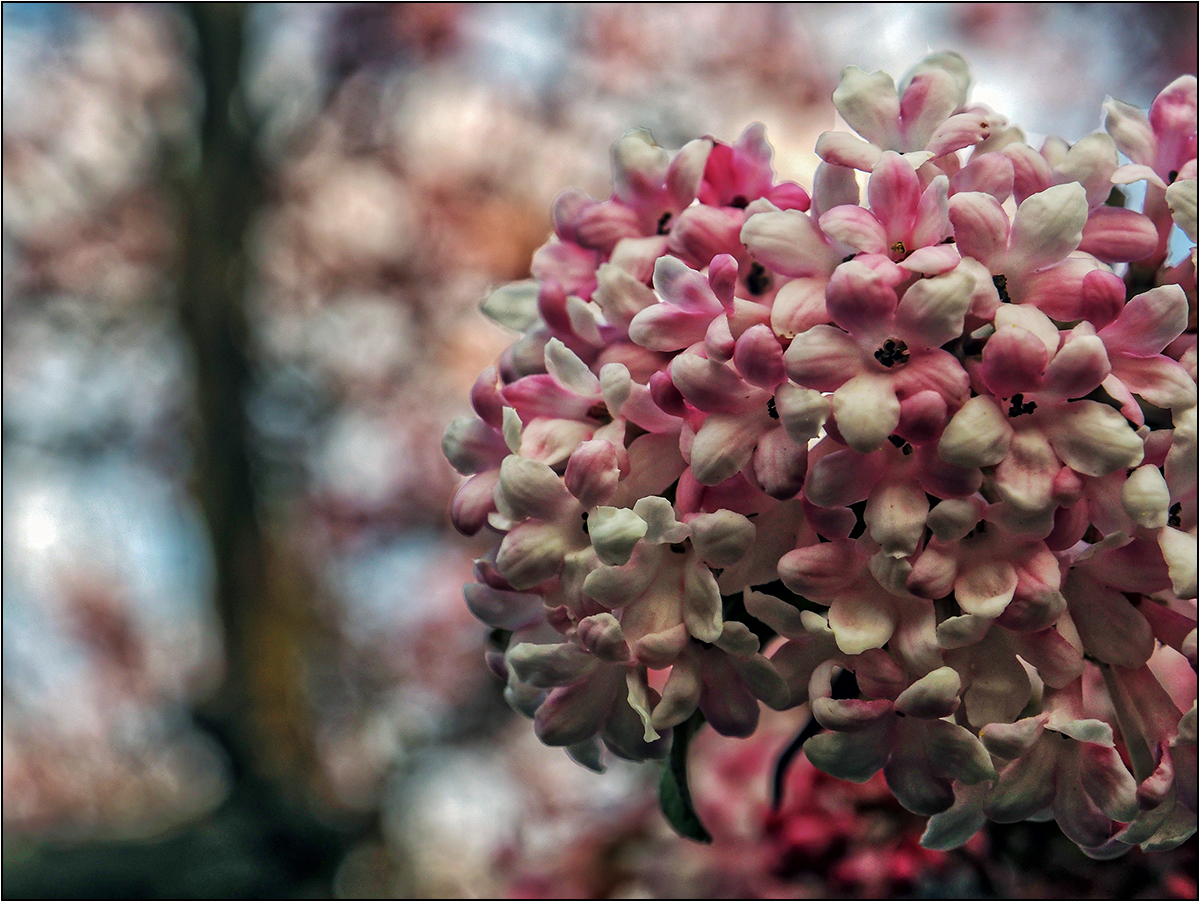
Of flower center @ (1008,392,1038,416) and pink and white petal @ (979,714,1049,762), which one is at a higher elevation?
flower center @ (1008,392,1038,416)

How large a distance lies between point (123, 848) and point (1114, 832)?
1591mm

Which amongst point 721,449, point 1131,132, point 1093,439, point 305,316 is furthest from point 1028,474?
point 305,316

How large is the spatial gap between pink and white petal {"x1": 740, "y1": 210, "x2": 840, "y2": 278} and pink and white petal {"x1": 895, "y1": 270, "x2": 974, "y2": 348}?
58mm

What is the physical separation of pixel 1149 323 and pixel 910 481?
0.13 meters

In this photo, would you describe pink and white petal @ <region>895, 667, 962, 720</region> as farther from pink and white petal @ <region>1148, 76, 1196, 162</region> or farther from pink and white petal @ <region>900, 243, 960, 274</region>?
pink and white petal @ <region>1148, 76, 1196, 162</region>

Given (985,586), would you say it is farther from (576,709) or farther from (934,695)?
(576,709)

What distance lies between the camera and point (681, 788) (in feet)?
1.90

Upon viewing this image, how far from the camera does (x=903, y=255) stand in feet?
1.46

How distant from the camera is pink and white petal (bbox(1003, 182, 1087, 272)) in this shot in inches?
16.8

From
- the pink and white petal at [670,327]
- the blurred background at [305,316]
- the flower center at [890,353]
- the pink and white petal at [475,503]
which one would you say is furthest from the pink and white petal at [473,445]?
the blurred background at [305,316]

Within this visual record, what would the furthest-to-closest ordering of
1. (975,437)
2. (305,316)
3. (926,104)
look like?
(305,316), (926,104), (975,437)

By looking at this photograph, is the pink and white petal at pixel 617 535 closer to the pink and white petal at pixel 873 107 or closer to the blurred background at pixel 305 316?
the pink and white petal at pixel 873 107

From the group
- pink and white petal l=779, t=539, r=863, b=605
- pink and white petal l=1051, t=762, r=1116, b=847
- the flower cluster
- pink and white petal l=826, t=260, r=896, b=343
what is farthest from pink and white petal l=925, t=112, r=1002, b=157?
pink and white petal l=1051, t=762, r=1116, b=847

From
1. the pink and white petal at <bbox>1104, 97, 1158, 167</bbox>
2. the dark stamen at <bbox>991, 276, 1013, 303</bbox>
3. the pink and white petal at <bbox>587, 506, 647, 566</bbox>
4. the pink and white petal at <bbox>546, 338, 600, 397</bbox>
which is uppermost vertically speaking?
the pink and white petal at <bbox>1104, 97, 1158, 167</bbox>
